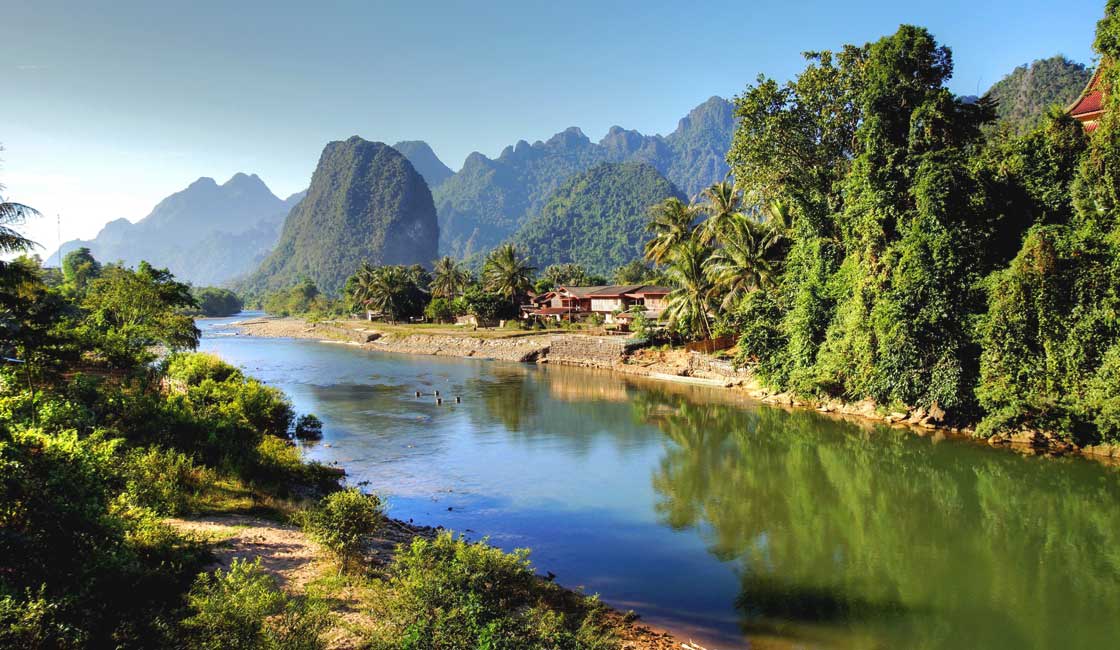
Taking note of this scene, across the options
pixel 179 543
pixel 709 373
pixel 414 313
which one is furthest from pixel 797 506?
pixel 414 313

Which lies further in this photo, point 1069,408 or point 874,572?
point 1069,408

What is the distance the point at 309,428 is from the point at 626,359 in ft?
101

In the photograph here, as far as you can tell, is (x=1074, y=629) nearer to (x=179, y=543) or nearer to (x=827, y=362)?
(x=179, y=543)

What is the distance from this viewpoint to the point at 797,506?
19.4 meters

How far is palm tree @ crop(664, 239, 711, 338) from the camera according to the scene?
4878cm

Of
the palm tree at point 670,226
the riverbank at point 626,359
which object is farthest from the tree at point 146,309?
the palm tree at point 670,226

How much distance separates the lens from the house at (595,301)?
239 feet

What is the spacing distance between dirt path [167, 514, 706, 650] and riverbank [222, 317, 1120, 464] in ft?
71.2

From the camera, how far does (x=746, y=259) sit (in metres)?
43.5

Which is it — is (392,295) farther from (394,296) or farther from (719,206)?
(719,206)

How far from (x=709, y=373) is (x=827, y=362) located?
1375 cm

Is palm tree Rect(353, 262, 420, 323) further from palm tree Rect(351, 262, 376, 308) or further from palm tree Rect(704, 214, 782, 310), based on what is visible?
palm tree Rect(704, 214, 782, 310)

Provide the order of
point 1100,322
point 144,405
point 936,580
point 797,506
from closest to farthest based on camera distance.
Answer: point 936,580, point 144,405, point 797,506, point 1100,322

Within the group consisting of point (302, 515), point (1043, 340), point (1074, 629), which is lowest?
point (1074, 629)
